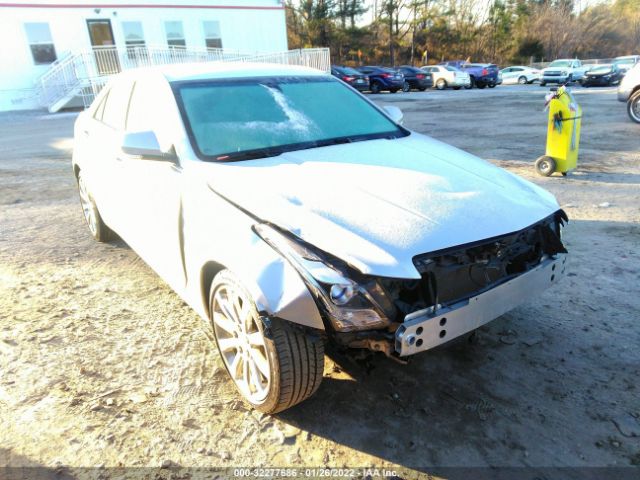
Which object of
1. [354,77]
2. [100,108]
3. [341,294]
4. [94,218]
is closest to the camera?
[341,294]

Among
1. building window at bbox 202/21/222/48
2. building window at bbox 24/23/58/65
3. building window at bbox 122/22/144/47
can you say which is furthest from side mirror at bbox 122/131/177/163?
building window at bbox 202/21/222/48

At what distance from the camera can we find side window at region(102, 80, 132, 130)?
394cm

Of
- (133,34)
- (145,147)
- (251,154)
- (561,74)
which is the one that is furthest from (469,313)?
(561,74)

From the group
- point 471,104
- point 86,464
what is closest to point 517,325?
point 86,464

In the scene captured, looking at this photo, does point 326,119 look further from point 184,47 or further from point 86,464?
point 184,47

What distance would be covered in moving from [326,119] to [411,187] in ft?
3.67

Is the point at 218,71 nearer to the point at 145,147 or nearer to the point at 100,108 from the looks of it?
the point at 145,147

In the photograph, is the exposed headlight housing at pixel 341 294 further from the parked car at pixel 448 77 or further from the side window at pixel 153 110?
the parked car at pixel 448 77

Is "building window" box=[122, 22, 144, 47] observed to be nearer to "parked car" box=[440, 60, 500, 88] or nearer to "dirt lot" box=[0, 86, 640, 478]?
"parked car" box=[440, 60, 500, 88]

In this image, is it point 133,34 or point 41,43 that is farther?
point 133,34

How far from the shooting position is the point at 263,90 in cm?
349

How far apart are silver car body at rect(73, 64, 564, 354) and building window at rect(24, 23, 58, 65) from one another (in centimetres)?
2130

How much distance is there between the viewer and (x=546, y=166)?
6.79 m

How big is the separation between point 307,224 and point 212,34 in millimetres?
24850
